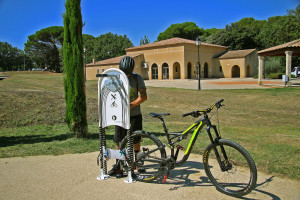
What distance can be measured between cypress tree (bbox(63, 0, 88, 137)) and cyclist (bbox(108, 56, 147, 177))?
268cm

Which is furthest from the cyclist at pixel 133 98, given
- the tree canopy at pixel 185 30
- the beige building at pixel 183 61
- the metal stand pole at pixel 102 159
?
the tree canopy at pixel 185 30

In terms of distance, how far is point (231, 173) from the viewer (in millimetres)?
3812

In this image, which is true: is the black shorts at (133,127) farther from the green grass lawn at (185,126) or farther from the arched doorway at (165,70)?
the arched doorway at (165,70)

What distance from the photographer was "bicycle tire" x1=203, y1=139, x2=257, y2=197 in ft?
11.0

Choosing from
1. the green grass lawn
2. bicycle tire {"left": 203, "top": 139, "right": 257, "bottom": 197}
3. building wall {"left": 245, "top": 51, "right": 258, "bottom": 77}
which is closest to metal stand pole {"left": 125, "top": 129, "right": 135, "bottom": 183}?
bicycle tire {"left": 203, "top": 139, "right": 257, "bottom": 197}

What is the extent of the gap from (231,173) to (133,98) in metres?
1.81

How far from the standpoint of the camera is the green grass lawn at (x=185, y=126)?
5531 millimetres

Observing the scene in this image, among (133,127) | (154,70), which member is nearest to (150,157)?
(133,127)

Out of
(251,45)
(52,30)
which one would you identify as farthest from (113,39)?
(251,45)

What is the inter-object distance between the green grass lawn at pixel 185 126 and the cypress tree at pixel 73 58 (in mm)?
905

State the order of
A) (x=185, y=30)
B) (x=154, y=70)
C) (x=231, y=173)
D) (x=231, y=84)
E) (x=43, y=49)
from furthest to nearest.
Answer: (x=43, y=49)
(x=185, y=30)
(x=154, y=70)
(x=231, y=84)
(x=231, y=173)

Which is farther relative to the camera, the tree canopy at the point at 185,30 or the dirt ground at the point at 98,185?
the tree canopy at the point at 185,30

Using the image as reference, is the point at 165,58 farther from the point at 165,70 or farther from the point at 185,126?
the point at 185,126

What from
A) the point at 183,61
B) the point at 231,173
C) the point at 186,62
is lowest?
the point at 231,173
